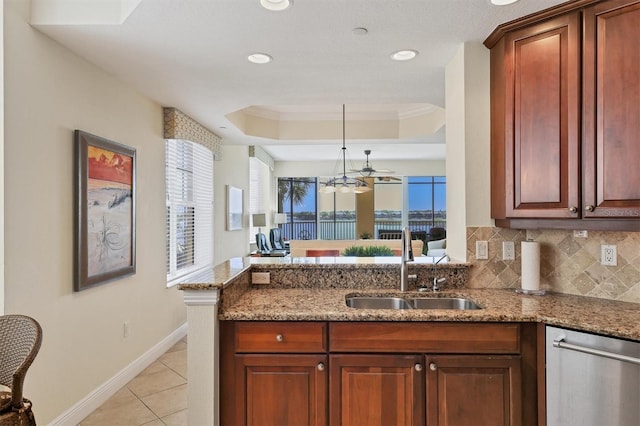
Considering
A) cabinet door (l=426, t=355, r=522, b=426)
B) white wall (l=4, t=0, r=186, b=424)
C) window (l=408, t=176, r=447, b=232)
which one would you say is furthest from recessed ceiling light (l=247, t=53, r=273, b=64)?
window (l=408, t=176, r=447, b=232)

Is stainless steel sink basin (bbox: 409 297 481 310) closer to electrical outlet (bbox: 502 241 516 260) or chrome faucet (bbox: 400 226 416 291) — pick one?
chrome faucet (bbox: 400 226 416 291)

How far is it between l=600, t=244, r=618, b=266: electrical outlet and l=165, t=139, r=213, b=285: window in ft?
11.8

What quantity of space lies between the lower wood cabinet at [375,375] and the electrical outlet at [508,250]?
67cm

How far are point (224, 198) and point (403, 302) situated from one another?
396 centimetres

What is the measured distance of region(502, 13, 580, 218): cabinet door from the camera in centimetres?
197

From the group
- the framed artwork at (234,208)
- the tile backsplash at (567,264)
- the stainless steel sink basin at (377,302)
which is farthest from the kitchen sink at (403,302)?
the framed artwork at (234,208)

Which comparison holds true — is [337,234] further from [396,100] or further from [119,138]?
[119,138]

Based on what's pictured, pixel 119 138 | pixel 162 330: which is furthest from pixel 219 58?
pixel 162 330

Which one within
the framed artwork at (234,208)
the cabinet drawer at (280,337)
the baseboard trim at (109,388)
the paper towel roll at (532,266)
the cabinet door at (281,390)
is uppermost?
the framed artwork at (234,208)

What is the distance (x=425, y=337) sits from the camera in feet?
6.08

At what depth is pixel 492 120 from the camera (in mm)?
2389

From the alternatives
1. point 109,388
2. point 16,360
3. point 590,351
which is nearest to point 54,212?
point 16,360

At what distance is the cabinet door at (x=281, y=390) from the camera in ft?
6.13

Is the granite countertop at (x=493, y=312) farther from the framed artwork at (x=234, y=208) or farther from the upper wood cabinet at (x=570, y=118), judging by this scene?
the framed artwork at (x=234, y=208)
